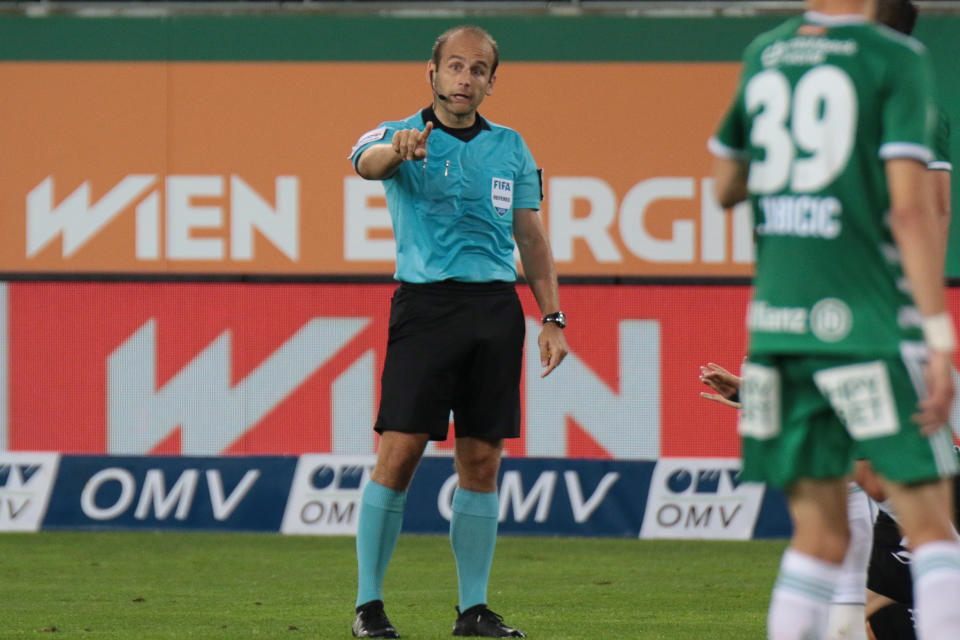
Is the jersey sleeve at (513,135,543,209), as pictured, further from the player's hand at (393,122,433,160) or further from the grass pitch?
the grass pitch

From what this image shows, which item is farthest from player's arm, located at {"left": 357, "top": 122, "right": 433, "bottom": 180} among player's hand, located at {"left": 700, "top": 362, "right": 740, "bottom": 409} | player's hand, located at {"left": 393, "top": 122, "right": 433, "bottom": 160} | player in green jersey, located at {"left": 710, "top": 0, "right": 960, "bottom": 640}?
player in green jersey, located at {"left": 710, "top": 0, "right": 960, "bottom": 640}

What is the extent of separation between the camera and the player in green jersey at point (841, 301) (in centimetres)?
337

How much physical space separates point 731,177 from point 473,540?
224 centimetres

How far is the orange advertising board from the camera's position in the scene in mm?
10781

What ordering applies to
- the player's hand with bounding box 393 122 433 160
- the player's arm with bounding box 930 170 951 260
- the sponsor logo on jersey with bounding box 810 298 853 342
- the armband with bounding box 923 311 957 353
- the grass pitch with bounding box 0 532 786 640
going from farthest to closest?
1. the grass pitch with bounding box 0 532 786 640
2. the player's hand with bounding box 393 122 433 160
3. the player's arm with bounding box 930 170 951 260
4. the sponsor logo on jersey with bounding box 810 298 853 342
5. the armband with bounding box 923 311 957 353

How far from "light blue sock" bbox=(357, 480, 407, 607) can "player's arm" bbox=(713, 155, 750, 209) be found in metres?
2.12

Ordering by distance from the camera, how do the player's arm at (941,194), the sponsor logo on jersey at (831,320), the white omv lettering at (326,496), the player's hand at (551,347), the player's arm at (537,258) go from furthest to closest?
the white omv lettering at (326,496) → the player's arm at (537,258) → the player's hand at (551,347) → the player's arm at (941,194) → the sponsor logo on jersey at (831,320)

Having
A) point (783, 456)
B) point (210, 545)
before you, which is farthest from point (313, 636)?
point (210, 545)

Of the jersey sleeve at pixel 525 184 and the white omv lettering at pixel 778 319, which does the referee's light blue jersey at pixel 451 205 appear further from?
the white omv lettering at pixel 778 319

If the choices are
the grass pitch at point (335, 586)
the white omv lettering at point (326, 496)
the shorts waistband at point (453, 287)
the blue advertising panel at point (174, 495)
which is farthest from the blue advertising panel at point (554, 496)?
the shorts waistband at point (453, 287)

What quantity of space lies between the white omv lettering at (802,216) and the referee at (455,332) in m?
2.12

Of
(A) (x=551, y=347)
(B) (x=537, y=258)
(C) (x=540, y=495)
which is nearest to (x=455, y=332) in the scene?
(A) (x=551, y=347)

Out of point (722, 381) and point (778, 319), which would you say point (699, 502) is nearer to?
point (722, 381)

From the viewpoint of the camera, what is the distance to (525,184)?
19.0 feet
